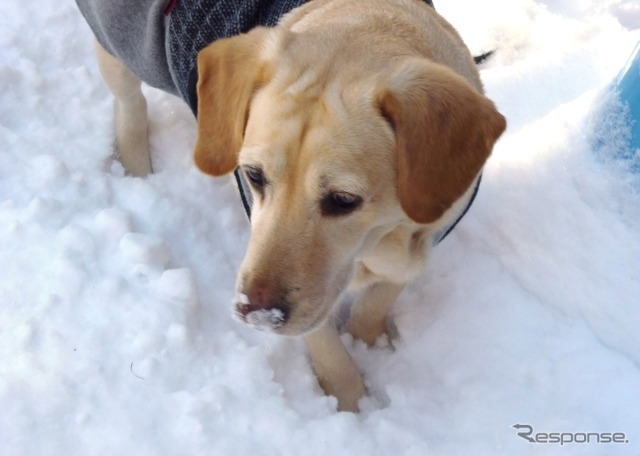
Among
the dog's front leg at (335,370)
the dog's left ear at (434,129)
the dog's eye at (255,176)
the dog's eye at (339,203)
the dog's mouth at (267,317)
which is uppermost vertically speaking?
the dog's left ear at (434,129)

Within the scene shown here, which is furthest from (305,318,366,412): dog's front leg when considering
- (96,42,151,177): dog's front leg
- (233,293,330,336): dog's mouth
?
(96,42,151,177): dog's front leg

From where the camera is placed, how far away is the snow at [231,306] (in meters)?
1.88

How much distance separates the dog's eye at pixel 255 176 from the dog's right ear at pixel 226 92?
0.08 meters

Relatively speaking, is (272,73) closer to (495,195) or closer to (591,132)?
(495,195)

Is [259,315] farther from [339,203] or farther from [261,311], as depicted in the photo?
[339,203]

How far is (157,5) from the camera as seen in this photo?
7.04 feet

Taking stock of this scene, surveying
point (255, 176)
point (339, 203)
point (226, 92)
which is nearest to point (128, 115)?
point (226, 92)

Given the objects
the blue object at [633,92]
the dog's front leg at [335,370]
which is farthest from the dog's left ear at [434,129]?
the blue object at [633,92]

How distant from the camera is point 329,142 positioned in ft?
4.81

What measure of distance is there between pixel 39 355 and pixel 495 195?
1784 millimetres

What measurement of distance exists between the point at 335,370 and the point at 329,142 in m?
0.92

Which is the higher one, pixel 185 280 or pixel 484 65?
pixel 484 65

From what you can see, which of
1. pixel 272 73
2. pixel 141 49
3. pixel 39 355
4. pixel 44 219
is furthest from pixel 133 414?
pixel 141 49

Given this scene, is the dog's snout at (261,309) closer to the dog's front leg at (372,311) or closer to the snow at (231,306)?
the snow at (231,306)
